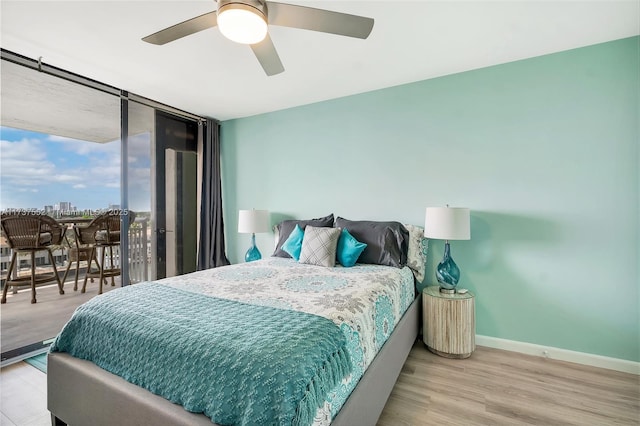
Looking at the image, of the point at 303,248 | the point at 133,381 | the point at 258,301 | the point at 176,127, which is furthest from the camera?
the point at 176,127

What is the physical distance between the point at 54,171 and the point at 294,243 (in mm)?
2788

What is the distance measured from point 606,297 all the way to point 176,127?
4.87m

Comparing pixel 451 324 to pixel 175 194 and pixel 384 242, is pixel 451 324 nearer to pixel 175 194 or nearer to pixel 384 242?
pixel 384 242

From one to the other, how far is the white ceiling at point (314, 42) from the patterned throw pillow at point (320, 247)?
1556 mm

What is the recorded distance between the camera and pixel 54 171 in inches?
125

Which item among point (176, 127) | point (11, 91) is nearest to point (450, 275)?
point (176, 127)

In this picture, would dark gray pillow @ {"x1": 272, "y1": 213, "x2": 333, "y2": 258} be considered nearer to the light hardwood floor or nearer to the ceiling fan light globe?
the light hardwood floor

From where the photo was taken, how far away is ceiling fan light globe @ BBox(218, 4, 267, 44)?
145cm

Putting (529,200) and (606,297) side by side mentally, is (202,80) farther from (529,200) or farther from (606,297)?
(606,297)

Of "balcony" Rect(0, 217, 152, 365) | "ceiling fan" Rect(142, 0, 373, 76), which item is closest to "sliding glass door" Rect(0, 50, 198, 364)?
"balcony" Rect(0, 217, 152, 365)

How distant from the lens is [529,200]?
250 centimetres

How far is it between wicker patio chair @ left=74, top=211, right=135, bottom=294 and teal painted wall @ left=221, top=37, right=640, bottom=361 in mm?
2847

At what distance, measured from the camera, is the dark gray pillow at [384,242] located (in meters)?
2.68

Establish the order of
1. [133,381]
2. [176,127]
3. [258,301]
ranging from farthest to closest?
[176,127]
[258,301]
[133,381]
